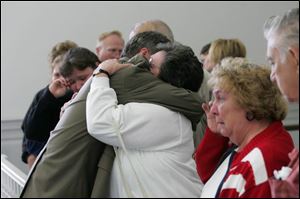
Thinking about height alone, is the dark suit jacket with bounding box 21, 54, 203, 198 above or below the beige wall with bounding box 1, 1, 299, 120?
above

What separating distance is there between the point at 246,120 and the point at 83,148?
1.76 feet

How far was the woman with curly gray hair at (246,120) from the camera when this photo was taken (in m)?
2.00

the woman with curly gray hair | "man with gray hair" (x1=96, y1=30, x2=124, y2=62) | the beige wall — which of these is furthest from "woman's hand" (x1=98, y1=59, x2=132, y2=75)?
the beige wall

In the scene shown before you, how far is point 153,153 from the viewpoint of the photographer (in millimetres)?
2061

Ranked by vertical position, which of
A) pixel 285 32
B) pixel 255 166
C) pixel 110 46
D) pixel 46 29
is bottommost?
pixel 46 29

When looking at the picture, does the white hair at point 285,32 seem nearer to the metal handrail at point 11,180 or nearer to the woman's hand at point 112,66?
the woman's hand at point 112,66

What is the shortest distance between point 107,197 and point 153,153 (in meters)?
0.21

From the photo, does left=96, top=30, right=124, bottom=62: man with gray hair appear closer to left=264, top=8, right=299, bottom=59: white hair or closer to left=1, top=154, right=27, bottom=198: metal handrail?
left=1, top=154, right=27, bottom=198: metal handrail

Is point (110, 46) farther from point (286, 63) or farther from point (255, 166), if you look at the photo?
point (286, 63)

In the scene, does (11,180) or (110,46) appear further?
(110,46)

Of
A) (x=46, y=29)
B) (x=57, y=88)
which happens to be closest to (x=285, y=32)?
(x=57, y=88)

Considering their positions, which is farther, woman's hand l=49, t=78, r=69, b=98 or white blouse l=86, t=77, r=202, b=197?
woman's hand l=49, t=78, r=69, b=98

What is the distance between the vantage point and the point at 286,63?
5.93 ft

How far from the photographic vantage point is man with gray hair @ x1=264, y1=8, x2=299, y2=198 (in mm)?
1750
